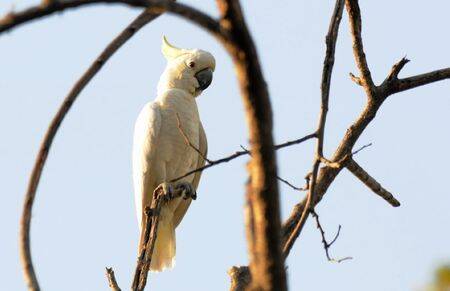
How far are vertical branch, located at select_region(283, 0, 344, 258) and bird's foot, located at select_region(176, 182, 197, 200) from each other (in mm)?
2595

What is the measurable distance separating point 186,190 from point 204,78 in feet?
4.20

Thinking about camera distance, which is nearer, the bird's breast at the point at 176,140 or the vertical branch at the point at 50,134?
the vertical branch at the point at 50,134

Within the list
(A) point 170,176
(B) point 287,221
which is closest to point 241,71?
(B) point 287,221

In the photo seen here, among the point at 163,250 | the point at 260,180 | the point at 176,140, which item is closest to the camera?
the point at 260,180

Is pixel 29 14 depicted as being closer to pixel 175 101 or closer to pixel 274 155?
pixel 274 155

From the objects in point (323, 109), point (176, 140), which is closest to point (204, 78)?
point (176, 140)

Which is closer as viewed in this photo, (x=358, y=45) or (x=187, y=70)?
(x=358, y=45)

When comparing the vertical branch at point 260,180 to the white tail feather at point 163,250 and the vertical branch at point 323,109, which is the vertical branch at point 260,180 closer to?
the vertical branch at point 323,109

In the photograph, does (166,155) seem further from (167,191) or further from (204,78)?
(204,78)

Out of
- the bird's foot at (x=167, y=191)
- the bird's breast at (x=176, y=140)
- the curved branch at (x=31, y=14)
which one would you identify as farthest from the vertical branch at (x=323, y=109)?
the bird's breast at (x=176, y=140)

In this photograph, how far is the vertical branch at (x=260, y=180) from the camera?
1.70 metres

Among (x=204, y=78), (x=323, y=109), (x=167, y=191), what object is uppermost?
(x=204, y=78)

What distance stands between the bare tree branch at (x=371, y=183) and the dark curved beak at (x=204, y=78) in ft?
9.76

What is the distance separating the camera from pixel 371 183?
3971 millimetres
